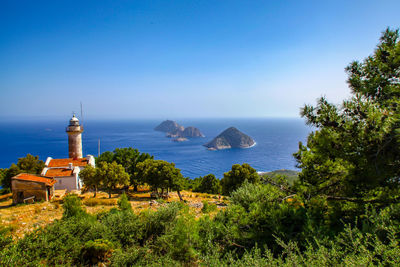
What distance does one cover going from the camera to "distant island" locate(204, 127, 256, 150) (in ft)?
398

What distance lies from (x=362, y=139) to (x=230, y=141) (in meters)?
123

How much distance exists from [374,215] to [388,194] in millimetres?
1256

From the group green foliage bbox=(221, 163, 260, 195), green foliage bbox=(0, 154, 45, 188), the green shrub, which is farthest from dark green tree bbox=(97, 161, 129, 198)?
green foliage bbox=(221, 163, 260, 195)

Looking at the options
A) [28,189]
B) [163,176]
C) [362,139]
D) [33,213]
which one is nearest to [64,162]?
[28,189]

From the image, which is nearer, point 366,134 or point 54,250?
point 366,134

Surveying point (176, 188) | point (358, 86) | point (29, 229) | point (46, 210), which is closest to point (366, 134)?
point (358, 86)

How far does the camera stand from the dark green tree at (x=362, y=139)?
211 inches

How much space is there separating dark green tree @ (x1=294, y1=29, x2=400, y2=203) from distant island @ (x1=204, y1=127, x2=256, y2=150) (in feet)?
363

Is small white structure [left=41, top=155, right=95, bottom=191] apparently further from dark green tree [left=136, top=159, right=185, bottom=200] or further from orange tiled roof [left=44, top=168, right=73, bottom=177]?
dark green tree [left=136, top=159, right=185, bottom=200]

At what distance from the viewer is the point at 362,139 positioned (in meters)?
5.51

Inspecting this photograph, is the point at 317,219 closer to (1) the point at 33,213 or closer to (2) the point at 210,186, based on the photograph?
(1) the point at 33,213

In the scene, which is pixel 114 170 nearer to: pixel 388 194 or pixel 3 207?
pixel 3 207

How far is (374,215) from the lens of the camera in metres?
5.14

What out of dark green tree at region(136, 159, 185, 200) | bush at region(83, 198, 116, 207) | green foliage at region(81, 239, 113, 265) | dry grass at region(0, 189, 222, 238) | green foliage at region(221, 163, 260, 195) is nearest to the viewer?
green foliage at region(81, 239, 113, 265)
